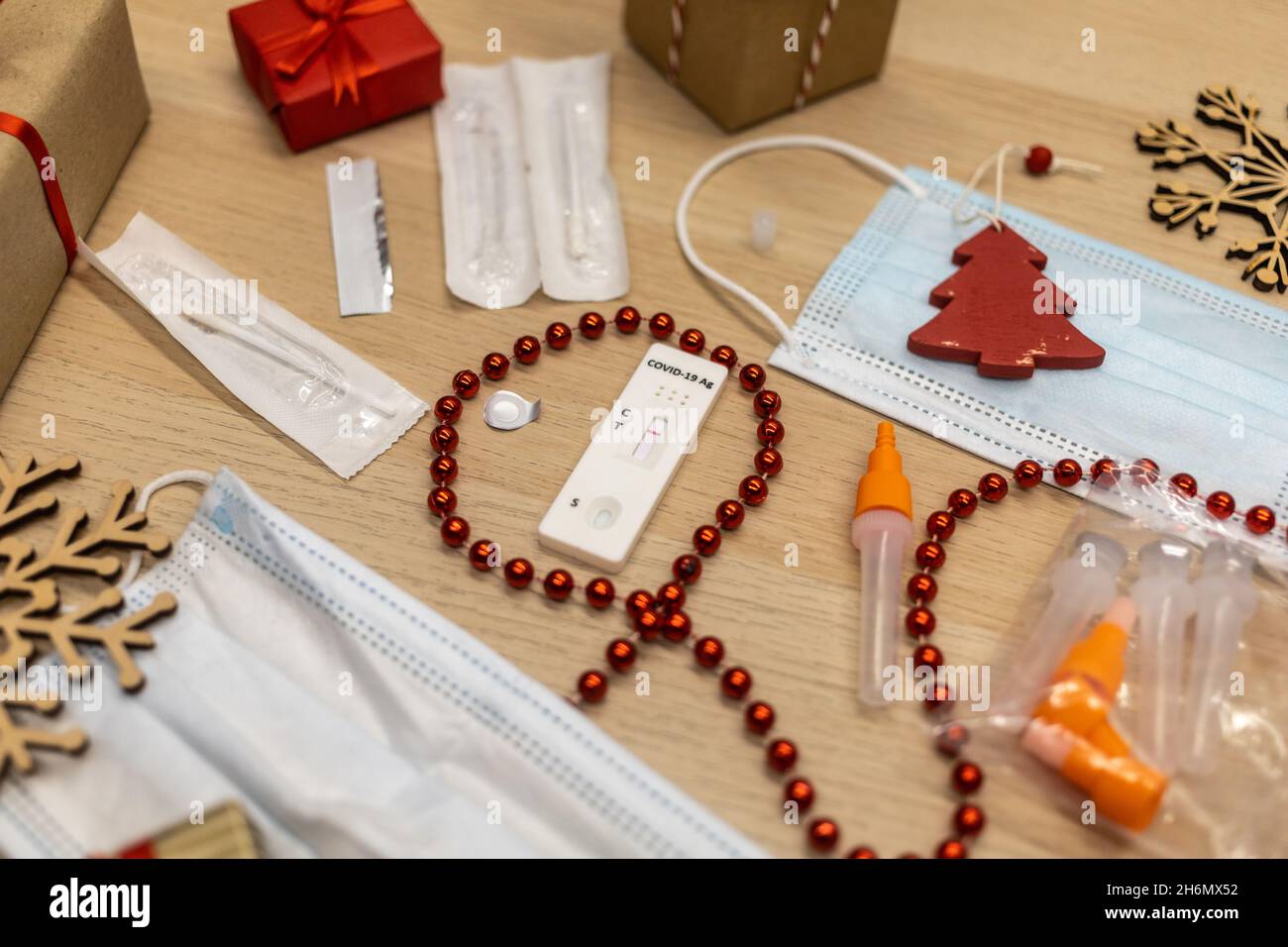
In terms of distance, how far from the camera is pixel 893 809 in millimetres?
621

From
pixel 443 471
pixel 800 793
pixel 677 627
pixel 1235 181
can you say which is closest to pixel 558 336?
pixel 443 471

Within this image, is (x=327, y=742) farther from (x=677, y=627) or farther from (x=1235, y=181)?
(x=1235, y=181)

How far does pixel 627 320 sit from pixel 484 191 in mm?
169

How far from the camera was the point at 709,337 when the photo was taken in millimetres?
810

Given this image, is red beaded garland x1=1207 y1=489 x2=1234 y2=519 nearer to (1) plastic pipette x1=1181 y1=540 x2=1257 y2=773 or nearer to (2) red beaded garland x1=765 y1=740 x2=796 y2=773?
(1) plastic pipette x1=1181 y1=540 x2=1257 y2=773

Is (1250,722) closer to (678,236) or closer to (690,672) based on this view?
(690,672)

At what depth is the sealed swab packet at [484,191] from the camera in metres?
0.82

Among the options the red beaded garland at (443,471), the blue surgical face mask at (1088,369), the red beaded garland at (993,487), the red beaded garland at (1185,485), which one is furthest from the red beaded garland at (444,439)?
the red beaded garland at (1185,485)

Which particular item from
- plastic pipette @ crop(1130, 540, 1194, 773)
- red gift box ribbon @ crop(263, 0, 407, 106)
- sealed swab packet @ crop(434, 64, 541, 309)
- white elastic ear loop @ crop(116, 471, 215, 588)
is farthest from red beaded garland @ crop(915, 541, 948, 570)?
red gift box ribbon @ crop(263, 0, 407, 106)

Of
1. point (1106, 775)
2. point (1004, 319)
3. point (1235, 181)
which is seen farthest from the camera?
point (1235, 181)

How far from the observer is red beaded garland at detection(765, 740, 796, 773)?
0.62 m

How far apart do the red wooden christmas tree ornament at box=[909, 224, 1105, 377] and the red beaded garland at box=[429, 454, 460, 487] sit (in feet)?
1.07

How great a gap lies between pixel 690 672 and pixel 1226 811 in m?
0.29
